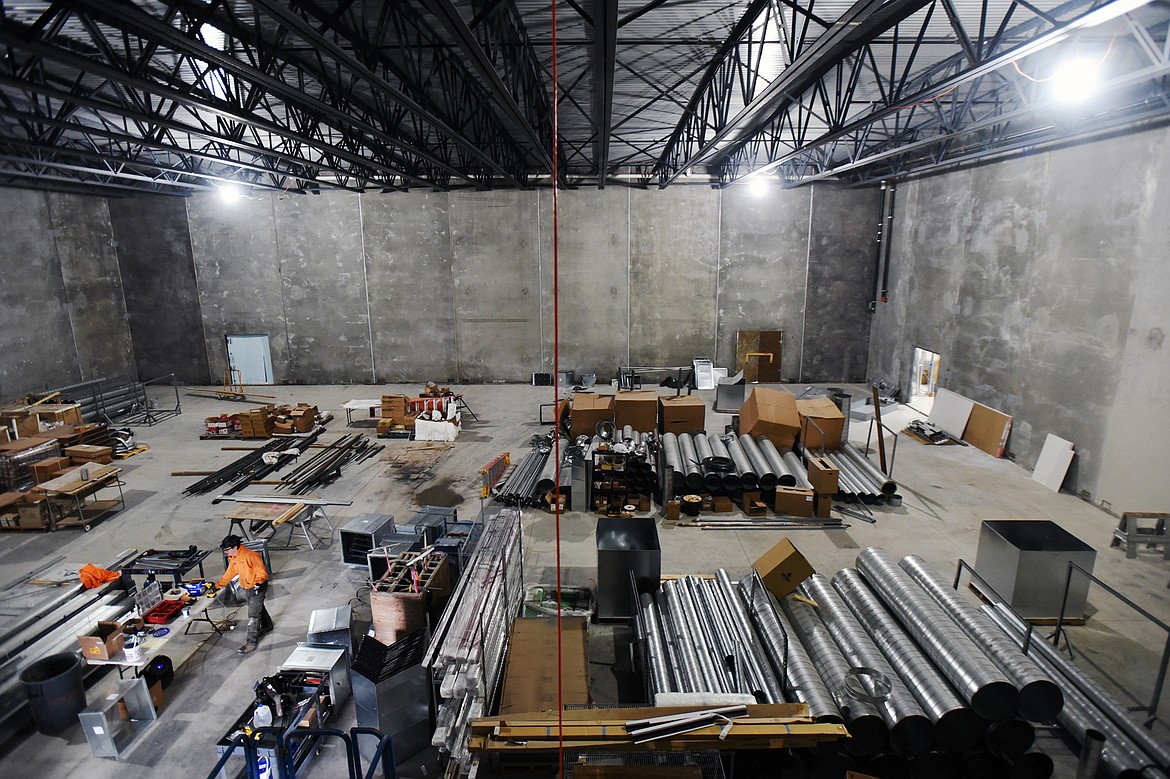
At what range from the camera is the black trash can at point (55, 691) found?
5301 mm

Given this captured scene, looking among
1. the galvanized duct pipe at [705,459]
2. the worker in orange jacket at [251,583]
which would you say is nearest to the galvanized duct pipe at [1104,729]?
the galvanized duct pipe at [705,459]

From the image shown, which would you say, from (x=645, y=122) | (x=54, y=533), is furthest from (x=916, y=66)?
(x=54, y=533)

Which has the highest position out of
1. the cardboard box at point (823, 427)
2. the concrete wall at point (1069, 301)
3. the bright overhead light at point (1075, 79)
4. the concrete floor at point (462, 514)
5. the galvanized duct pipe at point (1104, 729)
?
the bright overhead light at point (1075, 79)

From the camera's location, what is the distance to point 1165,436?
332 inches

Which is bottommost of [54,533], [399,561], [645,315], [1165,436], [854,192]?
[54,533]

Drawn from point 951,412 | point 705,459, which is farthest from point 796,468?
point 951,412

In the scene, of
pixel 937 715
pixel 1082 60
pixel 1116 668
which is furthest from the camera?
pixel 1082 60

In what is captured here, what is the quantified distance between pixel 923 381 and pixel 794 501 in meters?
9.38

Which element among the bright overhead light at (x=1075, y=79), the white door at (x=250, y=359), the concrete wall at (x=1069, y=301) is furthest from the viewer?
the white door at (x=250, y=359)

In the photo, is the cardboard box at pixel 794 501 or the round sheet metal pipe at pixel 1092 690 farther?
the cardboard box at pixel 794 501

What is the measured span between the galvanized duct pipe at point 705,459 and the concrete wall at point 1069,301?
20.9 feet

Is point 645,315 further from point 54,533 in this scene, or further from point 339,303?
point 54,533

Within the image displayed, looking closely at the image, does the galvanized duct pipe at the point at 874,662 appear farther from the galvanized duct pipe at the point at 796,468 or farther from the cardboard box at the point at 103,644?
the cardboard box at the point at 103,644

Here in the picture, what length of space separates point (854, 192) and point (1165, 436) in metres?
11.2
